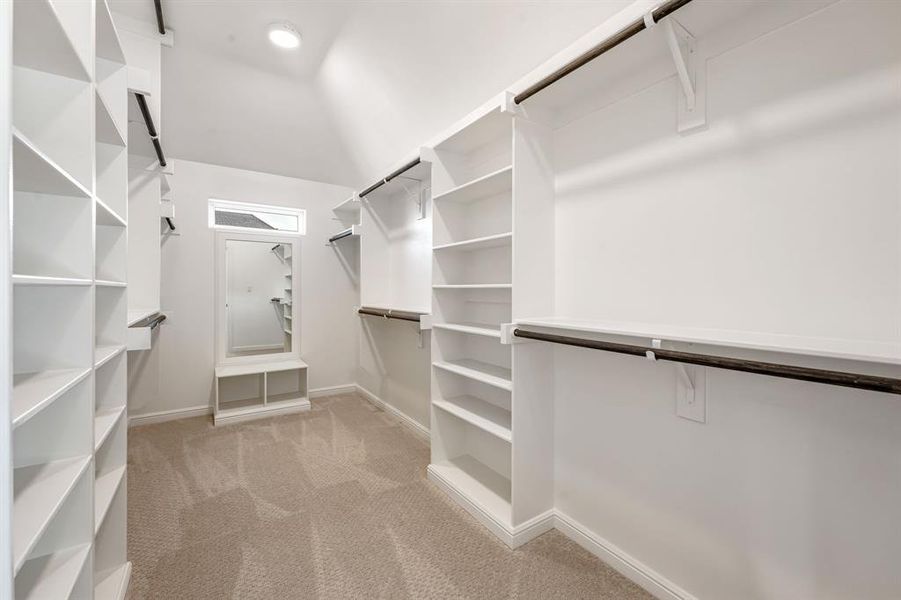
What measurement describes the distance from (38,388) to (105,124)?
1.01 m

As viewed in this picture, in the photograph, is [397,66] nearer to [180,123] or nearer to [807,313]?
[180,123]

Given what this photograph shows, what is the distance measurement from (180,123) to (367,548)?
148 inches

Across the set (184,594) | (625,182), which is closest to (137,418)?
(184,594)

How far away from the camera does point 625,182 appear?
5.50 feet

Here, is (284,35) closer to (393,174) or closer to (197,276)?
(393,174)

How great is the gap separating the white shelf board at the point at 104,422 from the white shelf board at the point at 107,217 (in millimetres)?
773

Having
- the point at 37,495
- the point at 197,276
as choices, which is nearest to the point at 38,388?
the point at 37,495

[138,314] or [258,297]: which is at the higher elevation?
[258,297]

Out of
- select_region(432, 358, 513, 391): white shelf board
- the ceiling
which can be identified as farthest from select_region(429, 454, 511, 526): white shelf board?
the ceiling

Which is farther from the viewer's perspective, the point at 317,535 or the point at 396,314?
the point at 396,314

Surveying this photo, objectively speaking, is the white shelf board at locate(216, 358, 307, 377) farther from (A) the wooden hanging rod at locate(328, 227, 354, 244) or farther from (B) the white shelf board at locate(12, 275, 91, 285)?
(B) the white shelf board at locate(12, 275, 91, 285)

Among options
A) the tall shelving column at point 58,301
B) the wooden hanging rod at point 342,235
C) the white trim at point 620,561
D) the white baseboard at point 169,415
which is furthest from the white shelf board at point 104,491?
the wooden hanging rod at point 342,235

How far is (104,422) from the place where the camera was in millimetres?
1437

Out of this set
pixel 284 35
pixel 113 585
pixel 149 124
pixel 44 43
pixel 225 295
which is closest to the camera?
pixel 44 43
